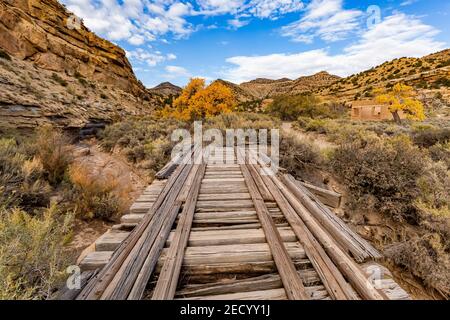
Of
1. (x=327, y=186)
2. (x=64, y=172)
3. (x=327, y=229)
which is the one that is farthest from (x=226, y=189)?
(x=64, y=172)

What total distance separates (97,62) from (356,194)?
3060 centimetres

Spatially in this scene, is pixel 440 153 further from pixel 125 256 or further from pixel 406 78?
pixel 406 78

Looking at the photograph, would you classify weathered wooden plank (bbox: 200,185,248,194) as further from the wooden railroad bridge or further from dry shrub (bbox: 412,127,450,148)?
dry shrub (bbox: 412,127,450,148)

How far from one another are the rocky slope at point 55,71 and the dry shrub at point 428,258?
12048 mm

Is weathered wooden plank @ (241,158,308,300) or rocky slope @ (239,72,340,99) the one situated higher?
rocky slope @ (239,72,340,99)

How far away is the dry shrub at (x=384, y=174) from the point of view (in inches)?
182

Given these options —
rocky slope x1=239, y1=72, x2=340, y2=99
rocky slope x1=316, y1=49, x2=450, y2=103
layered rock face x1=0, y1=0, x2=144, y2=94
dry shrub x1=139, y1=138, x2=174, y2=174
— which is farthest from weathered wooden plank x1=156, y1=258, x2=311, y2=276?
rocky slope x1=239, y1=72, x2=340, y2=99

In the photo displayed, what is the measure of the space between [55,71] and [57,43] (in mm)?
4135

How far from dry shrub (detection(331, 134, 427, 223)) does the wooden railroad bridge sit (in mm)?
2726

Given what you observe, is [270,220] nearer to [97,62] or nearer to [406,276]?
[406,276]

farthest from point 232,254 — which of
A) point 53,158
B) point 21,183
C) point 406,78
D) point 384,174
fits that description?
point 406,78

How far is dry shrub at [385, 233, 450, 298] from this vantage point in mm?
3135

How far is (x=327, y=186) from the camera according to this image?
19.1ft

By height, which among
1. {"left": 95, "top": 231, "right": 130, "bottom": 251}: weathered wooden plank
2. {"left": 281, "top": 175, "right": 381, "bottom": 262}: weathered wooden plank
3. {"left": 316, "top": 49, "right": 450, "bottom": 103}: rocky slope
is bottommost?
{"left": 95, "top": 231, "right": 130, "bottom": 251}: weathered wooden plank
